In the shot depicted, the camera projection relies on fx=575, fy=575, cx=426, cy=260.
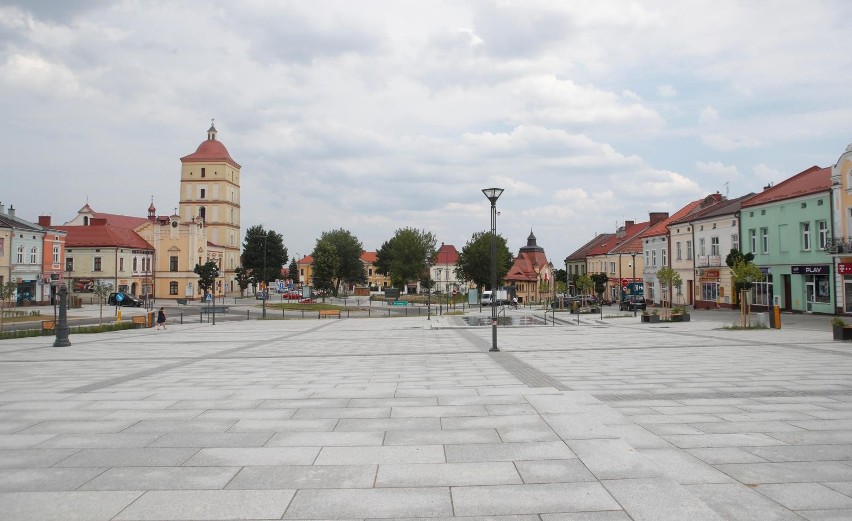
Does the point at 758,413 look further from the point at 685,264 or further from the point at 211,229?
the point at 211,229

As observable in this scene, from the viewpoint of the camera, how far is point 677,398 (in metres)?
9.94

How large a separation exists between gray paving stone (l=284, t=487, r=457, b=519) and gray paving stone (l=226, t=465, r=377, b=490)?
20 centimetres

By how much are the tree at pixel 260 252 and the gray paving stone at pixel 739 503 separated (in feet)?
316

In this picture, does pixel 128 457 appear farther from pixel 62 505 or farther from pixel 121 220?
pixel 121 220

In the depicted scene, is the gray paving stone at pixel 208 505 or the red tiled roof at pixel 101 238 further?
the red tiled roof at pixel 101 238

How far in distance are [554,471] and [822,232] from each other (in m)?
37.2

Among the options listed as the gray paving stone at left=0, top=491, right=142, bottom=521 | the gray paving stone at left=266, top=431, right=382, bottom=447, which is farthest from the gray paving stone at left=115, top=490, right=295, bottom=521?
the gray paving stone at left=266, top=431, right=382, bottom=447

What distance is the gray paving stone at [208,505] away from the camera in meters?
5.02

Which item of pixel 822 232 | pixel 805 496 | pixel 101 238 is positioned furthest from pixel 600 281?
pixel 805 496

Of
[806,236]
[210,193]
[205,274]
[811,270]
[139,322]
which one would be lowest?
[139,322]

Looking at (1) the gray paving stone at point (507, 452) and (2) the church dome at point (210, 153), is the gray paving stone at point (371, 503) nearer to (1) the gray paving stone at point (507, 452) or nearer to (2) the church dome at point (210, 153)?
(1) the gray paving stone at point (507, 452)

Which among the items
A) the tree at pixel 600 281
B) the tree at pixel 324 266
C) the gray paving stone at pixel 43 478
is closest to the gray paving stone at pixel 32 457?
the gray paving stone at pixel 43 478

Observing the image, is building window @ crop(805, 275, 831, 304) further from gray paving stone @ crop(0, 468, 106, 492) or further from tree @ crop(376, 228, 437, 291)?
tree @ crop(376, 228, 437, 291)

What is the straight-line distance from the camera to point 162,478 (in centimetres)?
601
